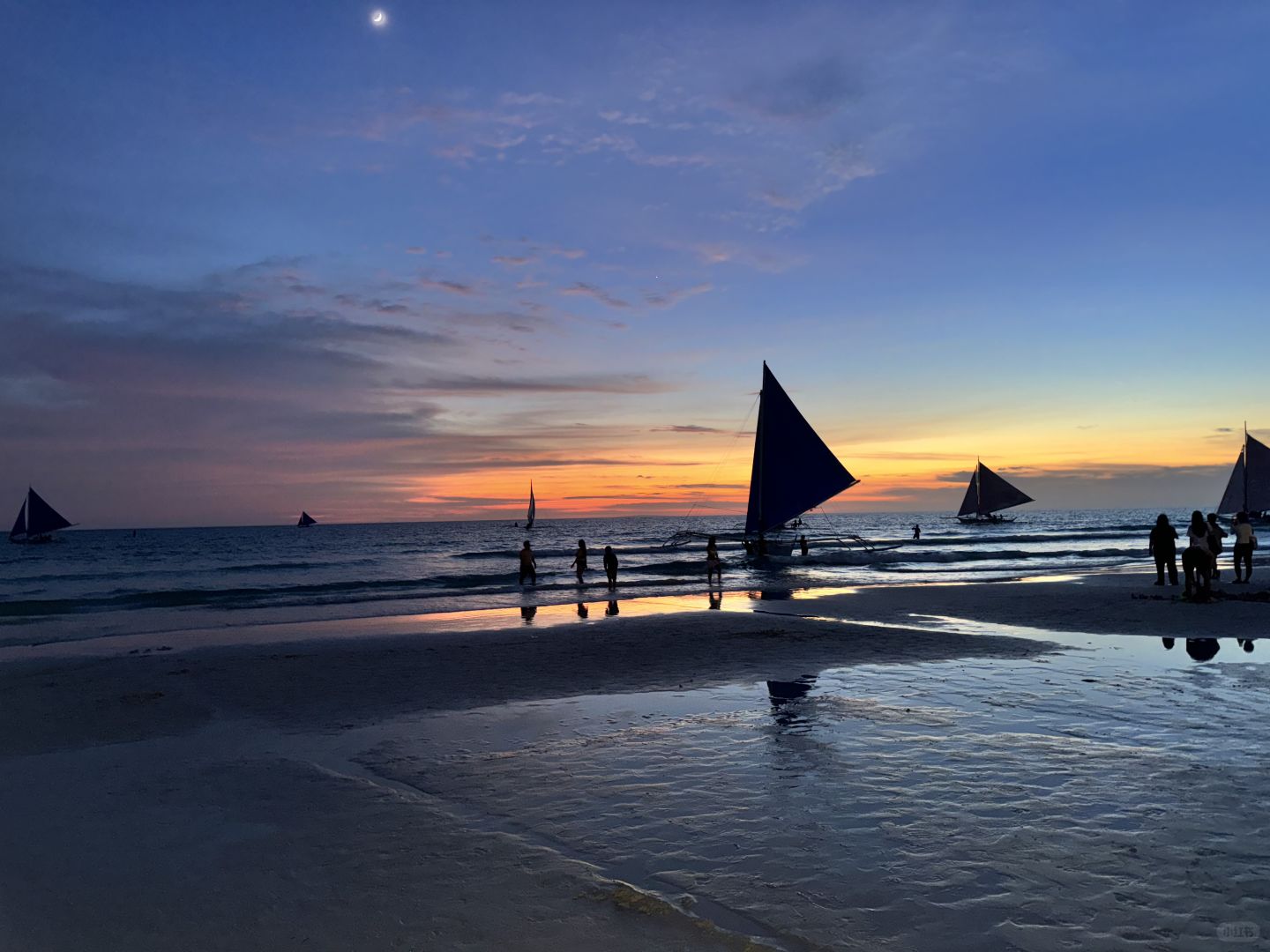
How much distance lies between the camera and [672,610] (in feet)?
74.0

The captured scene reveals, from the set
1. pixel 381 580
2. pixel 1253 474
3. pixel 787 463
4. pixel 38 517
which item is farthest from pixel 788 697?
pixel 38 517

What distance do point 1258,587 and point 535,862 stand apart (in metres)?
23.8

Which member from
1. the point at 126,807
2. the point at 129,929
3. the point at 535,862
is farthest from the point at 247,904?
the point at 126,807

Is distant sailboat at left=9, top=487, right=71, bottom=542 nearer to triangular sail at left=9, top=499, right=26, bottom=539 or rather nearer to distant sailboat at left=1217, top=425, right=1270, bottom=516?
triangular sail at left=9, top=499, right=26, bottom=539

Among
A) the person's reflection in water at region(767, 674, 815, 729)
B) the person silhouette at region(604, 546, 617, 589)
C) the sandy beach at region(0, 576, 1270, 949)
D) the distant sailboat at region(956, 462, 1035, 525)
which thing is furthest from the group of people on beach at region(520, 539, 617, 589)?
the distant sailboat at region(956, 462, 1035, 525)

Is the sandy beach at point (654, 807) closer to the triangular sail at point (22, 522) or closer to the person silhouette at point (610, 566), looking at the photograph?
the person silhouette at point (610, 566)

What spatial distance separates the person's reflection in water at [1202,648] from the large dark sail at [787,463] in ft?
84.8

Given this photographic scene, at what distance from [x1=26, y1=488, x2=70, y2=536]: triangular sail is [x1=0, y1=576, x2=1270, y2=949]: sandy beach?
96.9m

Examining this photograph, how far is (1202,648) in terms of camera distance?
13031mm

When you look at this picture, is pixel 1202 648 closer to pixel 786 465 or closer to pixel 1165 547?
pixel 1165 547

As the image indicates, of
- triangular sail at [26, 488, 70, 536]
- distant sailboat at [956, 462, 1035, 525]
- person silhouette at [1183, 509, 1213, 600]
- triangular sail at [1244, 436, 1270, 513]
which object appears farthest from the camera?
distant sailboat at [956, 462, 1035, 525]

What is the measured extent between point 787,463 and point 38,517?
92256 millimetres

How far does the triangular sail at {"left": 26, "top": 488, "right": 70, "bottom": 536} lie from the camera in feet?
296

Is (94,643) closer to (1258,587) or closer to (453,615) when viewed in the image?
(453,615)
